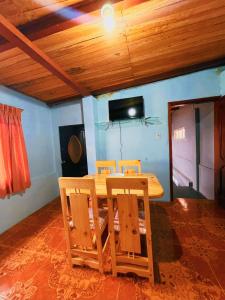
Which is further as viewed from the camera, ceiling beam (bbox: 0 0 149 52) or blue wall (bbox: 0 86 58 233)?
blue wall (bbox: 0 86 58 233)

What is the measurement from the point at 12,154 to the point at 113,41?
7.52 feet

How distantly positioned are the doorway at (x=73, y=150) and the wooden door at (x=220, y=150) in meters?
2.84

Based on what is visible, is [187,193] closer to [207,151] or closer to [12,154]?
[207,151]

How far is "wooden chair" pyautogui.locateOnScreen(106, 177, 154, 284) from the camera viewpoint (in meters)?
1.27

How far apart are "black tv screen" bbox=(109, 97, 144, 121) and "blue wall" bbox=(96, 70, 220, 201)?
0.54 ft

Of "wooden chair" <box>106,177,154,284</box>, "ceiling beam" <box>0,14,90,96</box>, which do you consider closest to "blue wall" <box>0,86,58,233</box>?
"ceiling beam" <box>0,14,90,96</box>

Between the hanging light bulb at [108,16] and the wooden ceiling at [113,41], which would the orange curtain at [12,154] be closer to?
the wooden ceiling at [113,41]

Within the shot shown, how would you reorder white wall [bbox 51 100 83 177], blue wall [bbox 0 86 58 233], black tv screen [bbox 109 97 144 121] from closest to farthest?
blue wall [bbox 0 86 58 233] → black tv screen [bbox 109 97 144 121] → white wall [bbox 51 100 83 177]

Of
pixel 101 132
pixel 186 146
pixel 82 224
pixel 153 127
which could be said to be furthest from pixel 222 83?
pixel 82 224

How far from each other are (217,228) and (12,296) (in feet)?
8.50

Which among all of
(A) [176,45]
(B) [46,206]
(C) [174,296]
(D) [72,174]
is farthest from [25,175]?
(A) [176,45]

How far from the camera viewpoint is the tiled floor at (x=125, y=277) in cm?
132

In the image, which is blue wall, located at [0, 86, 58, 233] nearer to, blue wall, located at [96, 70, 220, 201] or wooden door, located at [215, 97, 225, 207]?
blue wall, located at [96, 70, 220, 201]

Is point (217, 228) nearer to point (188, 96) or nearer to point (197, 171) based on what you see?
point (197, 171)
